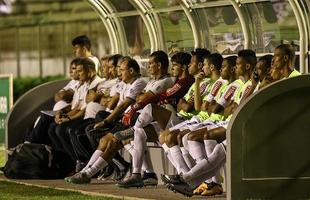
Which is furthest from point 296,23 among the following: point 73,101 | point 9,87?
point 9,87

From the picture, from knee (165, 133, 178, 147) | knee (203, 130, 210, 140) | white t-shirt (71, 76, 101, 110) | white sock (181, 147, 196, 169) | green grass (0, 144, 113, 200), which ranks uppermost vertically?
white t-shirt (71, 76, 101, 110)

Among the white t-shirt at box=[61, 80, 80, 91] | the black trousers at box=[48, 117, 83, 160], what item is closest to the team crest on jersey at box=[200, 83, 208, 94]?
the black trousers at box=[48, 117, 83, 160]

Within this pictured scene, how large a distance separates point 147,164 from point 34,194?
1.50 m

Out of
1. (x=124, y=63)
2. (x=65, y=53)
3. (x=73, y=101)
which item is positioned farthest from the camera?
(x=65, y=53)

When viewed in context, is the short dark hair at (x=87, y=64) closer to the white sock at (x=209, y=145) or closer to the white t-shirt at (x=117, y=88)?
the white t-shirt at (x=117, y=88)

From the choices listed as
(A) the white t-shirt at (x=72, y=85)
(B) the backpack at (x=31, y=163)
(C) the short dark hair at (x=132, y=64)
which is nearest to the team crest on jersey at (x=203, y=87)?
(C) the short dark hair at (x=132, y=64)

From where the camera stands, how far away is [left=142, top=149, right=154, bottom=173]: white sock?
16016mm

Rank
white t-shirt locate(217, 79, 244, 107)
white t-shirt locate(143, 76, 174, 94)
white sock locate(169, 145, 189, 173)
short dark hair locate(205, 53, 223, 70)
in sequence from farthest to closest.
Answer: white t-shirt locate(143, 76, 174, 94)
short dark hair locate(205, 53, 223, 70)
white sock locate(169, 145, 189, 173)
white t-shirt locate(217, 79, 244, 107)

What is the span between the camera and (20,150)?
56.7ft

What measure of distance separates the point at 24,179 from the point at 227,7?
3.15 meters

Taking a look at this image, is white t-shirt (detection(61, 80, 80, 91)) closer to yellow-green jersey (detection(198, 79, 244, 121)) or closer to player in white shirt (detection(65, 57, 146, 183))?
player in white shirt (detection(65, 57, 146, 183))

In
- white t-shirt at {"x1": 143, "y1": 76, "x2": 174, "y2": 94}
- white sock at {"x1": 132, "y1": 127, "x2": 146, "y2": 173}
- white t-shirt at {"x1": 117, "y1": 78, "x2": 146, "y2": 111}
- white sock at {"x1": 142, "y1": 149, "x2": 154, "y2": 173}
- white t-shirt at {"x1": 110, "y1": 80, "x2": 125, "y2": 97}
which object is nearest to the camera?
white sock at {"x1": 132, "y1": 127, "x2": 146, "y2": 173}

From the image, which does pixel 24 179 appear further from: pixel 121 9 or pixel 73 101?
pixel 121 9

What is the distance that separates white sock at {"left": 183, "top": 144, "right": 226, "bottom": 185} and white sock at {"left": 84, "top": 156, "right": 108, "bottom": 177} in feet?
6.98
